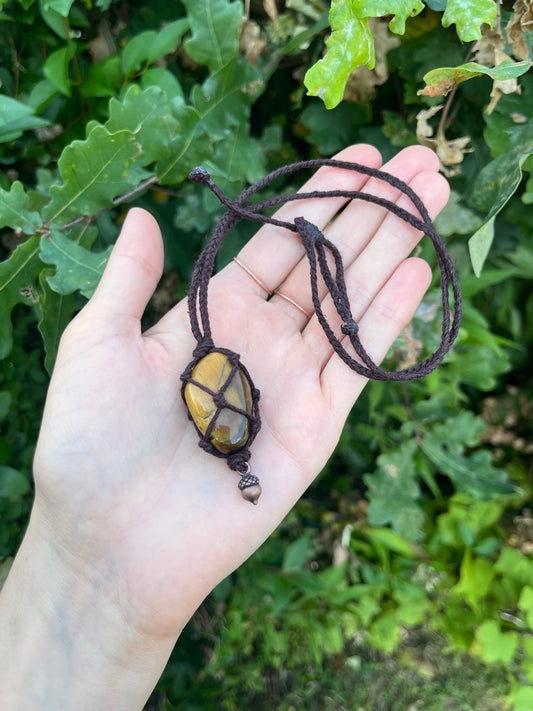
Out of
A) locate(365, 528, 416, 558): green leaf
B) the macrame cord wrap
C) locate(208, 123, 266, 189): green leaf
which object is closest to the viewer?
the macrame cord wrap

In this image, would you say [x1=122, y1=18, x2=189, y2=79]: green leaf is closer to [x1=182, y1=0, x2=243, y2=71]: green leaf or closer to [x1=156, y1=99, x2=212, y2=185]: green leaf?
[x1=182, y1=0, x2=243, y2=71]: green leaf

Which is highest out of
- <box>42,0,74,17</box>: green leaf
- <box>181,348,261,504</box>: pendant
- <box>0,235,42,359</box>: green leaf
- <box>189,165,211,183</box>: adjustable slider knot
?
<box>42,0,74,17</box>: green leaf

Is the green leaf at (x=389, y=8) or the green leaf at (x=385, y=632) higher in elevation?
the green leaf at (x=389, y=8)

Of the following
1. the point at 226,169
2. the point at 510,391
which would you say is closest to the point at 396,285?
the point at 226,169

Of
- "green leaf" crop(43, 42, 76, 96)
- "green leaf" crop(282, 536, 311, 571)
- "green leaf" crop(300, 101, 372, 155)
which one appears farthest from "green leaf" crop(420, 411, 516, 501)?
"green leaf" crop(43, 42, 76, 96)

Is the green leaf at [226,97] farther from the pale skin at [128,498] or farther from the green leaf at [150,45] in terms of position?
the pale skin at [128,498]

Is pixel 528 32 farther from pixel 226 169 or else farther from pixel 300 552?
pixel 300 552

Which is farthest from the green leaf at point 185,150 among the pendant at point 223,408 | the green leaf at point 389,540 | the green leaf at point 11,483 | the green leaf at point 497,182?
the green leaf at point 389,540

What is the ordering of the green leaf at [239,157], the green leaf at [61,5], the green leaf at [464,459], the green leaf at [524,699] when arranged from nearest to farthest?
the green leaf at [61,5] → the green leaf at [239,157] → the green leaf at [464,459] → the green leaf at [524,699]
